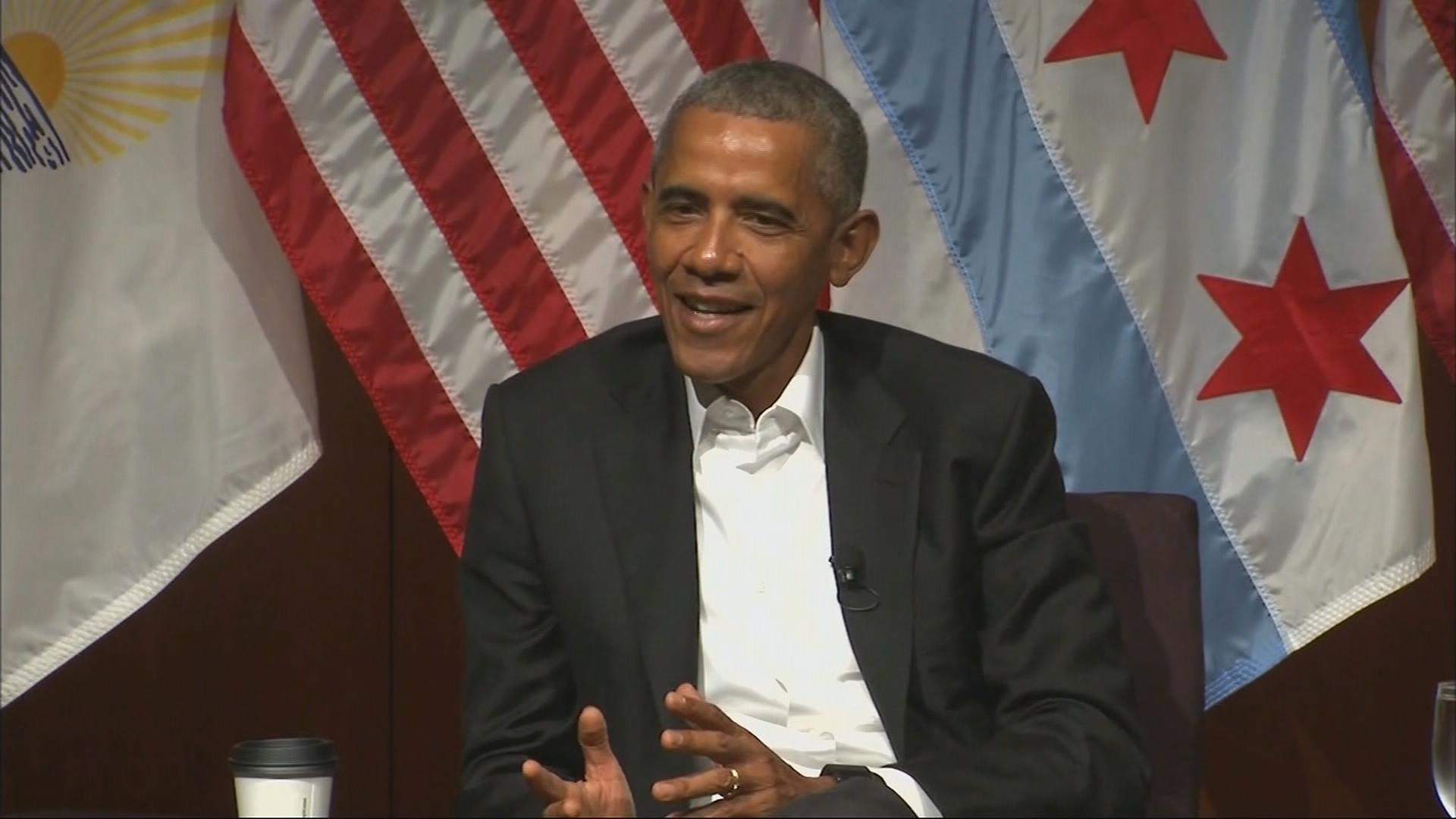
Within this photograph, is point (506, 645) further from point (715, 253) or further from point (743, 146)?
point (743, 146)

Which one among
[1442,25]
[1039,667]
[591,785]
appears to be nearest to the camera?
[591,785]

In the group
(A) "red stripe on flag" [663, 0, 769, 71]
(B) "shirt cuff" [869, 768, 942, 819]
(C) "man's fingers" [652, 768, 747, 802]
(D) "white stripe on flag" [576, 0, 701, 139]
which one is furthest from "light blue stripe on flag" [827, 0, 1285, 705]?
(C) "man's fingers" [652, 768, 747, 802]

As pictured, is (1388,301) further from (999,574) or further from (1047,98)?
(999,574)

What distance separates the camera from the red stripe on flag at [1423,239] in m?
2.98

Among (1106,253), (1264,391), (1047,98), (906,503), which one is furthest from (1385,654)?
(906,503)

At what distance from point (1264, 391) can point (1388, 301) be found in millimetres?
245

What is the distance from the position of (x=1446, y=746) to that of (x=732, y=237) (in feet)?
3.49

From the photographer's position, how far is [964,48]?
2.99 meters

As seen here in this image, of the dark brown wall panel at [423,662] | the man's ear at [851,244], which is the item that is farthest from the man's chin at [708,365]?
the dark brown wall panel at [423,662]

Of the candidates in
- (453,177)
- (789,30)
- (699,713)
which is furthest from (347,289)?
(699,713)

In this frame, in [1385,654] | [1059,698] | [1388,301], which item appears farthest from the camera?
[1385,654]

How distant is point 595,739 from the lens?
1.91 metres

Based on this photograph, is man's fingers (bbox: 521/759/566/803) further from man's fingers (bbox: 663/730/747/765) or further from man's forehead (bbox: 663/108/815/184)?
man's forehead (bbox: 663/108/815/184)

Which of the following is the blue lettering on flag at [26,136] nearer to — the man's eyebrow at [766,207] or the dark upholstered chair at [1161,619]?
the man's eyebrow at [766,207]
